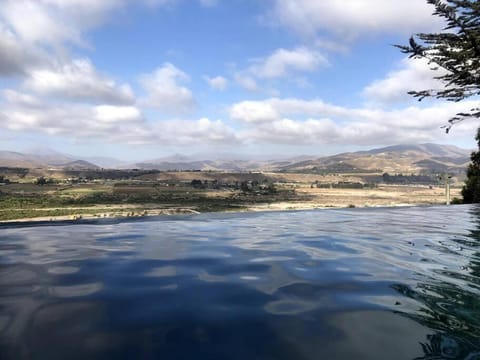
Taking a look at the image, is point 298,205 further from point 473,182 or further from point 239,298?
point 239,298

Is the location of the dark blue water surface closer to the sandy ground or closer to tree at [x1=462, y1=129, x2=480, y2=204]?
the sandy ground

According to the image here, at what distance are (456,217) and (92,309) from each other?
9746 mm

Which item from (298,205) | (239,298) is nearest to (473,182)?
(239,298)

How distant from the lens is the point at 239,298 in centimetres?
314

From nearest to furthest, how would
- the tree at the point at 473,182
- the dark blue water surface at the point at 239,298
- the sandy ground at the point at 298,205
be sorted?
the dark blue water surface at the point at 239,298 < the tree at the point at 473,182 < the sandy ground at the point at 298,205

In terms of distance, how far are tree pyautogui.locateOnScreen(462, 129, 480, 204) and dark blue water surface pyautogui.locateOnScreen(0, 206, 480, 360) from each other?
41.0 feet

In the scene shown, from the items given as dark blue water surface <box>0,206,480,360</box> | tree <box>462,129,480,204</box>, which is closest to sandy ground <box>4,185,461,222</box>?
dark blue water surface <box>0,206,480,360</box>

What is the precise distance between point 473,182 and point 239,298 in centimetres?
1778

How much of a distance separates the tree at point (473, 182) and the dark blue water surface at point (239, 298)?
12497 mm

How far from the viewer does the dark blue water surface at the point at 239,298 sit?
2.23 metres

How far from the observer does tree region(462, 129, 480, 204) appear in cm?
1652

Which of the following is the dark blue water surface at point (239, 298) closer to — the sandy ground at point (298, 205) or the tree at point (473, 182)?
the sandy ground at point (298, 205)

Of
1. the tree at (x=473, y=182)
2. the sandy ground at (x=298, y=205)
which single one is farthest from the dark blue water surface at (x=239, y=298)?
the tree at (x=473, y=182)

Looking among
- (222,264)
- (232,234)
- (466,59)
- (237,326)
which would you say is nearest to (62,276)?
(222,264)
